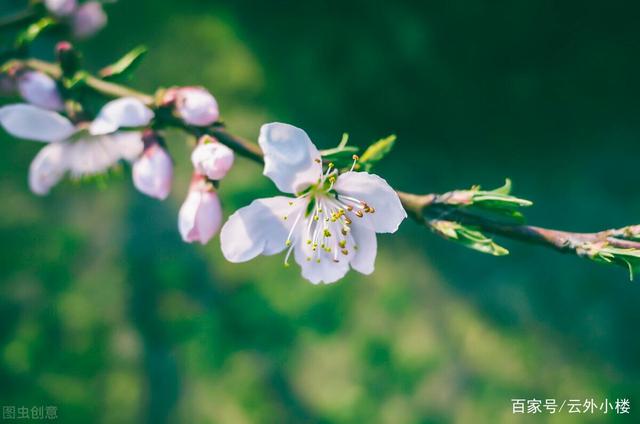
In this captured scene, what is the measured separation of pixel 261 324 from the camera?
2199 millimetres

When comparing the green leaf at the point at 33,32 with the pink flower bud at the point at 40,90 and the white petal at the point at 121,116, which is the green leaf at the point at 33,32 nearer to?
the pink flower bud at the point at 40,90

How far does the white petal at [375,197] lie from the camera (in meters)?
0.74

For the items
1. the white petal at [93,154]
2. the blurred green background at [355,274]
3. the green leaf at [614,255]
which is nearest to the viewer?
the green leaf at [614,255]

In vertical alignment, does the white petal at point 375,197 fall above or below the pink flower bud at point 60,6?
below

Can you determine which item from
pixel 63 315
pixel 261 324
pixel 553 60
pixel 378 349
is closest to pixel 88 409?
pixel 63 315

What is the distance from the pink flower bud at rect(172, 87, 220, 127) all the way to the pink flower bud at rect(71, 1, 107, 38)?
0.32 metres

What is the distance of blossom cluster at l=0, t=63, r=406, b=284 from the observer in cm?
74

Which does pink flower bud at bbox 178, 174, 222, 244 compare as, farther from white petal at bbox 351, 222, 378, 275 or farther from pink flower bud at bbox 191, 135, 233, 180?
white petal at bbox 351, 222, 378, 275

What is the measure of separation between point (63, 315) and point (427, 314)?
1423 mm

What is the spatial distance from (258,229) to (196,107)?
0.19 meters

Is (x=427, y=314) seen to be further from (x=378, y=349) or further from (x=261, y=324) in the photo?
(x=261, y=324)

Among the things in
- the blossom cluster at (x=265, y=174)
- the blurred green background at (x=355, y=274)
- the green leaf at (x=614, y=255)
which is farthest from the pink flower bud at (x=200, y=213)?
the blurred green background at (x=355, y=274)

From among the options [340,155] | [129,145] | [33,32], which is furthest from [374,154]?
[33,32]

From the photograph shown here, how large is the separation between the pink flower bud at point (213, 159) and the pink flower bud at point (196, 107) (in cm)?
4
